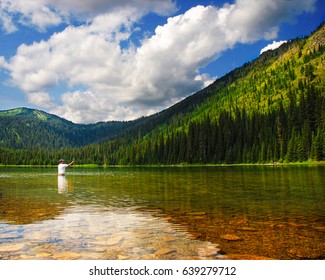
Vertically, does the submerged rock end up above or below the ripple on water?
below

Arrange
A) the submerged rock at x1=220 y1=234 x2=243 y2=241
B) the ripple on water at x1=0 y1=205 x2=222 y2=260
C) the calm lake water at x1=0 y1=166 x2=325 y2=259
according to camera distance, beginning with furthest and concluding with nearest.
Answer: the submerged rock at x1=220 y1=234 x2=243 y2=241 < the calm lake water at x1=0 y1=166 x2=325 y2=259 < the ripple on water at x1=0 y1=205 x2=222 y2=260

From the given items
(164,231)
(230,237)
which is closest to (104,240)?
(164,231)

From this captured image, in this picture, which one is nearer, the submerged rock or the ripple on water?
the ripple on water

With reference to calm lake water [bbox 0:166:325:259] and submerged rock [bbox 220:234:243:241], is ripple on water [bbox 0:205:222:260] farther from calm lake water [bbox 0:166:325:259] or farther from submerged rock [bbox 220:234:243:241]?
submerged rock [bbox 220:234:243:241]

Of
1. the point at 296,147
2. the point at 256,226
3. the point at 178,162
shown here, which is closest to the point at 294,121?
the point at 296,147

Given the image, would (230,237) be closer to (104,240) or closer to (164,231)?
(164,231)

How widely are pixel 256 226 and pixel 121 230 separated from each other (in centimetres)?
562

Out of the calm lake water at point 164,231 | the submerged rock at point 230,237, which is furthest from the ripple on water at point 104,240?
the submerged rock at point 230,237

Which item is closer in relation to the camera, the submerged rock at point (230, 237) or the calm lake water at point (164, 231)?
the calm lake water at point (164, 231)

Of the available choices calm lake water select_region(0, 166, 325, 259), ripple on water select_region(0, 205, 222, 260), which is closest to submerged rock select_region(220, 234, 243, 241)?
calm lake water select_region(0, 166, 325, 259)

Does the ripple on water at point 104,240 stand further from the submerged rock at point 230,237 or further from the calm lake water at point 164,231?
the submerged rock at point 230,237

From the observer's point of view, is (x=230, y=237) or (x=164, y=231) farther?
(x=164, y=231)

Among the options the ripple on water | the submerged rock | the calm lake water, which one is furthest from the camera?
the submerged rock
